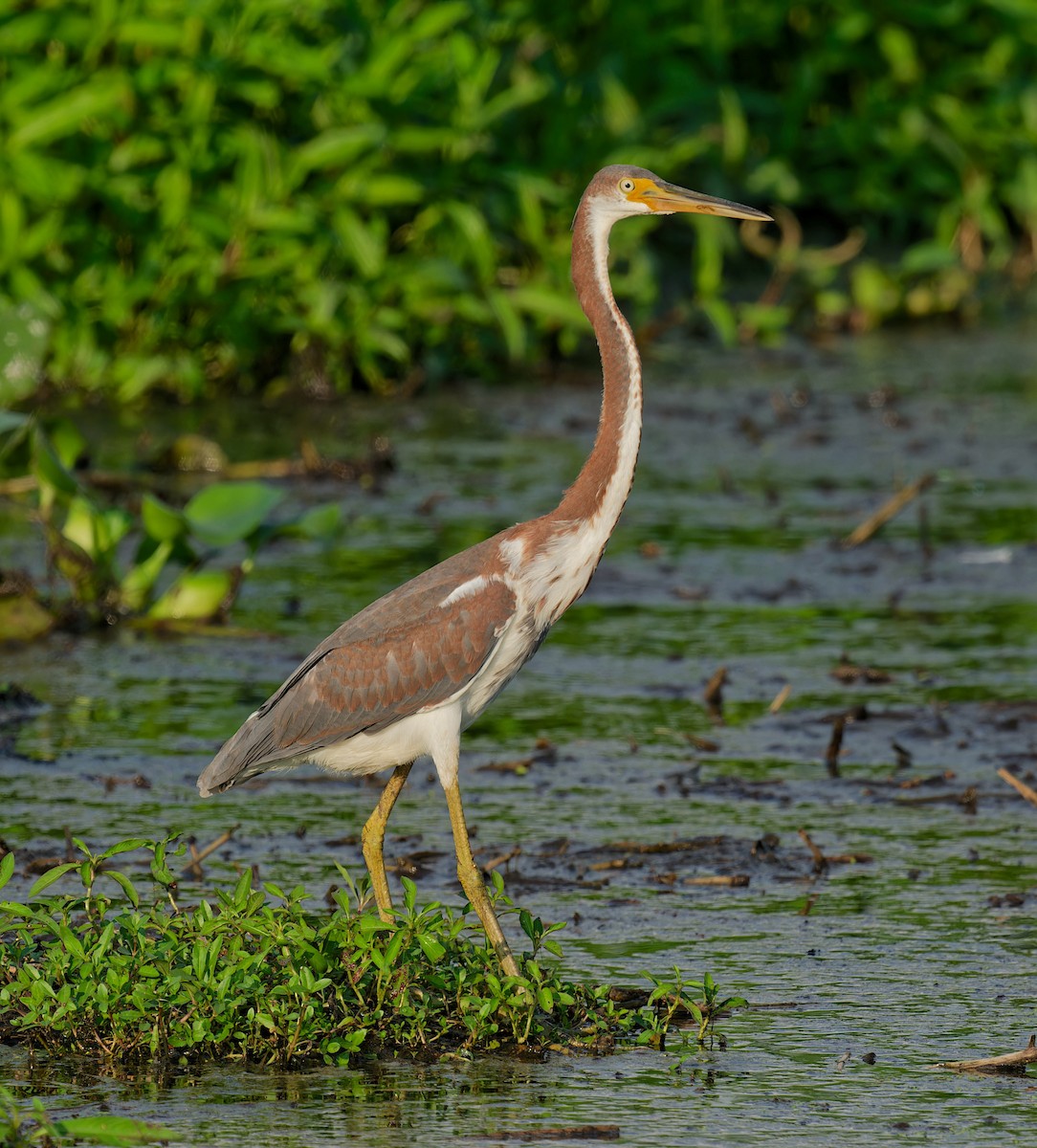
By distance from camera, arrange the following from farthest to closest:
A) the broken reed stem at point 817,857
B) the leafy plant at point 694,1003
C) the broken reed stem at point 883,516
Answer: the broken reed stem at point 883,516 → the broken reed stem at point 817,857 → the leafy plant at point 694,1003

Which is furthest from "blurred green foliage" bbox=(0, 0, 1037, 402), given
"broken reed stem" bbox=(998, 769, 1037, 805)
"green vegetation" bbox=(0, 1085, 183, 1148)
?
"green vegetation" bbox=(0, 1085, 183, 1148)

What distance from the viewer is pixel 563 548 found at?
495 cm

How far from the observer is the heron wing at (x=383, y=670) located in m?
4.93

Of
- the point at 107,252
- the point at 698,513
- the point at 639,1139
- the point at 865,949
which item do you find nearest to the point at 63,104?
the point at 107,252

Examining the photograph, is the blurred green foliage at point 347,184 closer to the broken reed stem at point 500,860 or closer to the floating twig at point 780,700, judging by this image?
the floating twig at point 780,700

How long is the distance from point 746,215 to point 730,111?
890cm

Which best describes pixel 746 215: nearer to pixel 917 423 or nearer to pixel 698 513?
pixel 698 513

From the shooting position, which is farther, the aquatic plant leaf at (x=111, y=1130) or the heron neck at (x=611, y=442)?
the heron neck at (x=611, y=442)

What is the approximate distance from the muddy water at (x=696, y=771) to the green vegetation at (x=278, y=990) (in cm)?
8

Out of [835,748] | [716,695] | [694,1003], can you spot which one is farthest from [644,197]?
[716,695]

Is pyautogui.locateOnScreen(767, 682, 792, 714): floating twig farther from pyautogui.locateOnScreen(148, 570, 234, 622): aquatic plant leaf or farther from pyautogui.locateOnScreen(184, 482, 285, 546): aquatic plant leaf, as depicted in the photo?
pyautogui.locateOnScreen(148, 570, 234, 622): aquatic plant leaf

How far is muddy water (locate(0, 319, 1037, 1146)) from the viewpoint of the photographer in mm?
4172

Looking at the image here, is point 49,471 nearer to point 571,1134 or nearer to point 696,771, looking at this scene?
point 696,771

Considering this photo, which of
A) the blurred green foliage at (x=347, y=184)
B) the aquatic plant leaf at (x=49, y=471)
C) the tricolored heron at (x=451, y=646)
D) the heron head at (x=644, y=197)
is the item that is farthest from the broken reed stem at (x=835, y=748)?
the blurred green foliage at (x=347, y=184)
